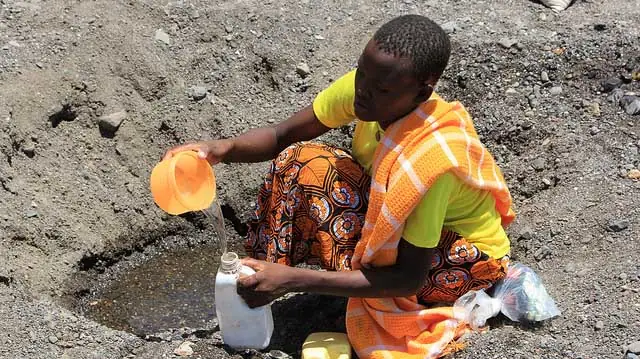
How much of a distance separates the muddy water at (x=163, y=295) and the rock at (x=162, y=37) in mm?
856

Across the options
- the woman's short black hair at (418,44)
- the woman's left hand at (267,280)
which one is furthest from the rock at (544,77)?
the woman's left hand at (267,280)

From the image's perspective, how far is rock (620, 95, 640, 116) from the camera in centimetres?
306

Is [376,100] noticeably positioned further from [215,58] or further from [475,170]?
[215,58]

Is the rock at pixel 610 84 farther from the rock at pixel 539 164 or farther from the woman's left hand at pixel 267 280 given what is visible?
the woman's left hand at pixel 267 280

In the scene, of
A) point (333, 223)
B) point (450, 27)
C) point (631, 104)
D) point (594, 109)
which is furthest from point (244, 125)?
point (631, 104)

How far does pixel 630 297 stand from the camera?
2.40 metres

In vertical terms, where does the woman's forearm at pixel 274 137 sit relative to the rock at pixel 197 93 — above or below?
above

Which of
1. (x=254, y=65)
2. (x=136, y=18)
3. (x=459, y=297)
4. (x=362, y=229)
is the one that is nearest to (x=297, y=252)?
(x=362, y=229)

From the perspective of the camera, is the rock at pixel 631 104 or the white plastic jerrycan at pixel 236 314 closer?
the white plastic jerrycan at pixel 236 314

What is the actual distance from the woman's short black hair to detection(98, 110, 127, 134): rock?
4.72 feet

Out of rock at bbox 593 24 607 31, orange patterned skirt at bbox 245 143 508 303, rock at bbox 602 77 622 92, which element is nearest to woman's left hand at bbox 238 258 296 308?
orange patterned skirt at bbox 245 143 508 303

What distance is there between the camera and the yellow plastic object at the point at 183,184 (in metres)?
2.22

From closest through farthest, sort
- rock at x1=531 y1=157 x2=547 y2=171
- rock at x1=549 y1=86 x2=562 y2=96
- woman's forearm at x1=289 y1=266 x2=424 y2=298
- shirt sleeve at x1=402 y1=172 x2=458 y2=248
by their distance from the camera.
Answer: shirt sleeve at x1=402 y1=172 x2=458 y2=248 < woman's forearm at x1=289 y1=266 x2=424 y2=298 < rock at x1=531 y1=157 x2=547 y2=171 < rock at x1=549 y1=86 x2=562 y2=96

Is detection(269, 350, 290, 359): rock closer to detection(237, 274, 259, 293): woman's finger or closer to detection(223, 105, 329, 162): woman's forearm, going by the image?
detection(237, 274, 259, 293): woman's finger
